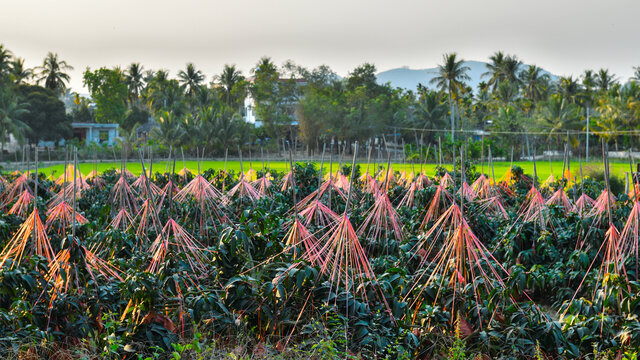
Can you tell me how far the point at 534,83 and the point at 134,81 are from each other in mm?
36711

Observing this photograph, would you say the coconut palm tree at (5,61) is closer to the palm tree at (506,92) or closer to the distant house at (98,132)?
the distant house at (98,132)

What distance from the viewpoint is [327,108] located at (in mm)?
35938

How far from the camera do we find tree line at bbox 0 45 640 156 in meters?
33.2

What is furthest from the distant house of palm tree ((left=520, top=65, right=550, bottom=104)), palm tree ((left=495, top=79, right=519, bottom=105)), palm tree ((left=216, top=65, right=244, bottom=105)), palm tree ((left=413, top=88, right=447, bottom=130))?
palm tree ((left=520, top=65, right=550, bottom=104))

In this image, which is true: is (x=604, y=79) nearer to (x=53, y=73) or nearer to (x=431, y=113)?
(x=431, y=113)

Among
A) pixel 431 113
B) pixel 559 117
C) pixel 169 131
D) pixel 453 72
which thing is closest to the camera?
pixel 169 131

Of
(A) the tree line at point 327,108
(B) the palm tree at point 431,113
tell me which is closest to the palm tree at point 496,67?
(A) the tree line at point 327,108

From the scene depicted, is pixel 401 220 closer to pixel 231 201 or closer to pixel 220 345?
pixel 231 201

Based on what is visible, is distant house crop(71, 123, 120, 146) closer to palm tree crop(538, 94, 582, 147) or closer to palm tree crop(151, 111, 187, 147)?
palm tree crop(151, 111, 187, 147)

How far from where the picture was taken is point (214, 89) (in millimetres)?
47812

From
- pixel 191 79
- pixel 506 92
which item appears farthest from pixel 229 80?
pixel 506 92

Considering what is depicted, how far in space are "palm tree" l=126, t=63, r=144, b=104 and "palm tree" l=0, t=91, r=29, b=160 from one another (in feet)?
65.9

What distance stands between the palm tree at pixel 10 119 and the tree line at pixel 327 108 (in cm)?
6

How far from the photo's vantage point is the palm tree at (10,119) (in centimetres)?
3006
